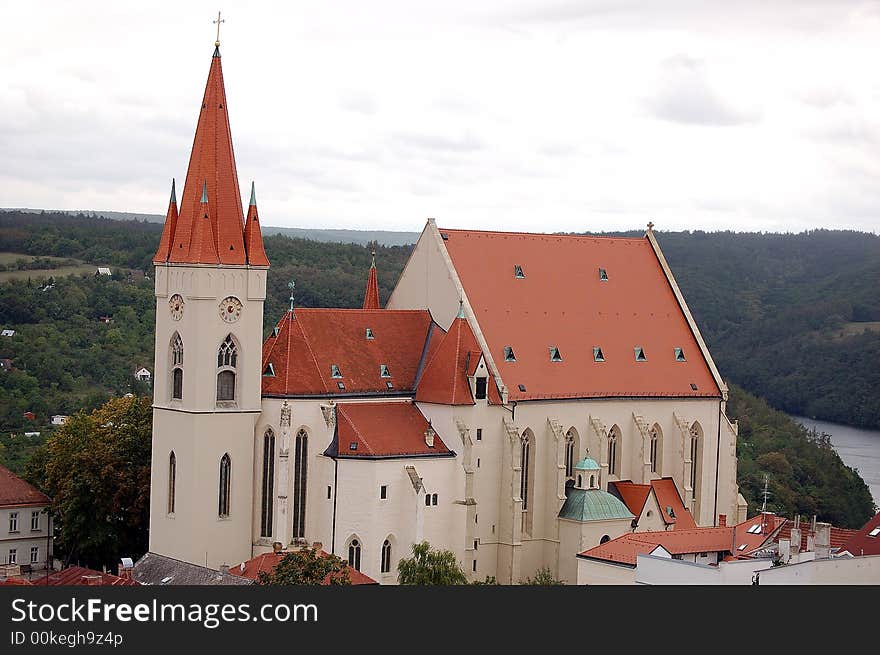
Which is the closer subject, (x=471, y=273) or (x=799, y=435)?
(x=471, y=273)

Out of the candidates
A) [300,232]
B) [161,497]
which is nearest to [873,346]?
[300,232]

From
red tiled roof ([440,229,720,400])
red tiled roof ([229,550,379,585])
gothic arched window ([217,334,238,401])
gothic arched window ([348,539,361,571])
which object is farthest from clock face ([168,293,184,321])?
red tiled roof ([440,229,720,400])

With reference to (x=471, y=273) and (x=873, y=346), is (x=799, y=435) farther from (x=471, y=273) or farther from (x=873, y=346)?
(x=471, y=273)

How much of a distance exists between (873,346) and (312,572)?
365 feet

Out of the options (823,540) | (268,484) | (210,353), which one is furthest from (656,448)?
(210,353)

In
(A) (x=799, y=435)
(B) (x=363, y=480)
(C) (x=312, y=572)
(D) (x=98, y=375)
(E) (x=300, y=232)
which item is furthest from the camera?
(E) (x=300, y=232)

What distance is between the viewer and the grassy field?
10715 cm

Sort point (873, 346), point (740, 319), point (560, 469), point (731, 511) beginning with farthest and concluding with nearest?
point (740, 319)
point (873, 346)
point (731, 511)
point (560, 469)

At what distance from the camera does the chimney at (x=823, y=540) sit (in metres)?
63.6

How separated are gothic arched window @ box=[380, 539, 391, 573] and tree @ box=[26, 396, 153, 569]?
40.5 feet

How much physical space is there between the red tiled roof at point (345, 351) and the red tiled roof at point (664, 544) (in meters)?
11.9

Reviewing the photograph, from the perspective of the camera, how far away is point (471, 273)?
7788cm

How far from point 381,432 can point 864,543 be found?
19289 mm

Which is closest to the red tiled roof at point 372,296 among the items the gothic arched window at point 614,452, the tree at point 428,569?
the gothic arched window at point 614,452
